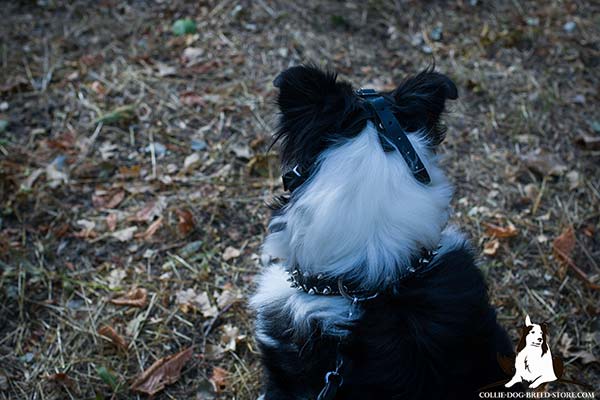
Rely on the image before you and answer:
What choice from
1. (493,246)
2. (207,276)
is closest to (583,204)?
(493,246)

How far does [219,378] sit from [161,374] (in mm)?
329

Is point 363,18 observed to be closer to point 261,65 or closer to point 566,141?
point 261,65

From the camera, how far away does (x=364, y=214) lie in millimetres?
2012

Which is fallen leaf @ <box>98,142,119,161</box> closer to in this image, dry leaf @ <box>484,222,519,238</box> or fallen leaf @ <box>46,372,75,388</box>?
fallen leaf @ <box>46,372,75,388</box>

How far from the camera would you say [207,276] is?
3623 mm

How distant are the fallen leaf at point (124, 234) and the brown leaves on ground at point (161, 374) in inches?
39.1

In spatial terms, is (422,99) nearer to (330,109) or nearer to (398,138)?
(398,138)

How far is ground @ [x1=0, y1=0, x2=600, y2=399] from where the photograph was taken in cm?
332

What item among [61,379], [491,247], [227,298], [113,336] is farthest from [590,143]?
[61,379]

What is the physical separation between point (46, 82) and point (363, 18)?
3085mm

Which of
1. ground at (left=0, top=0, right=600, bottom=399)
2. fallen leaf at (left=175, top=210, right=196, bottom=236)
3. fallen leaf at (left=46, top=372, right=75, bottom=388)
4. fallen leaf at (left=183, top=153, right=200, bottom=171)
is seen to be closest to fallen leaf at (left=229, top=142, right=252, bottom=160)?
ground at (left=0, top=0, right=600, bottom=399)

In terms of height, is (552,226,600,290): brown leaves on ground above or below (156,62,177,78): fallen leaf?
above

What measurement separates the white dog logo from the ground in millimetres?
713

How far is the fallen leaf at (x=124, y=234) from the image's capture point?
383 cm
